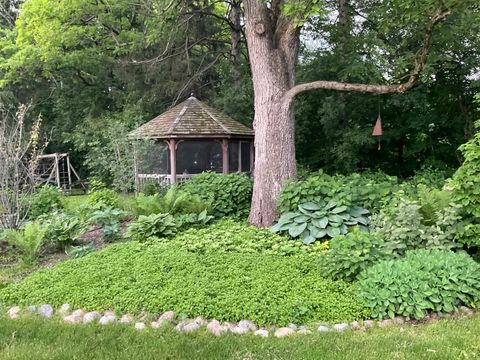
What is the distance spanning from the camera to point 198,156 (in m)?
12.7

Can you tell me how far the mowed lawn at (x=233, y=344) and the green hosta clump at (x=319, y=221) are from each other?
89.5 inches

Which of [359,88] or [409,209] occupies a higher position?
[359,88]

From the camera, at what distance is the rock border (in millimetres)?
3461

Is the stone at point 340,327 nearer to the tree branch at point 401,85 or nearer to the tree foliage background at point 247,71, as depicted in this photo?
the tree branch at point 401,85

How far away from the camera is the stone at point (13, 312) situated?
3858 millimetres

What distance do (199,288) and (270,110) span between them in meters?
3.71

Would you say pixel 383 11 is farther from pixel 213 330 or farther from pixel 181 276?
pixel 213 330

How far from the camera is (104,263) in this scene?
4.91m

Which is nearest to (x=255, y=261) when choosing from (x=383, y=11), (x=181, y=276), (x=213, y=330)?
(x=181, y=276)

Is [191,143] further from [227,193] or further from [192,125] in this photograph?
[227,193]

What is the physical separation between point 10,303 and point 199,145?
29.0 feet

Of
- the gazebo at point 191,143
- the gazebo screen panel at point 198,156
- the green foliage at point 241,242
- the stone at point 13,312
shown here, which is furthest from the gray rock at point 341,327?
the gazebo screen panel at point 198,156

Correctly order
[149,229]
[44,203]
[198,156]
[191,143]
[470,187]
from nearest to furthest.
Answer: [470,187]
[149,229]
[44,203]
[191,143]
[198,156]

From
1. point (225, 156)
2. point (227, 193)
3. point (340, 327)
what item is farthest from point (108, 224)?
point (225, 156)
